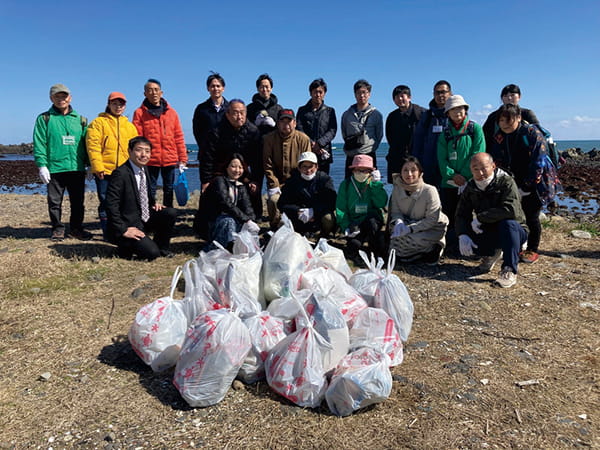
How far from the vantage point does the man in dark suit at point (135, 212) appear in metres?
5.60

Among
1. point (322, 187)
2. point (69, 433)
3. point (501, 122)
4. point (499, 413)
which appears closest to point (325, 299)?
point (499, 413)

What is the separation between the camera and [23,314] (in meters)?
4.13

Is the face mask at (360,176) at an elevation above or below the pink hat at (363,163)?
below

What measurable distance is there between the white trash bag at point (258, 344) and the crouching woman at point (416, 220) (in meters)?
3.02

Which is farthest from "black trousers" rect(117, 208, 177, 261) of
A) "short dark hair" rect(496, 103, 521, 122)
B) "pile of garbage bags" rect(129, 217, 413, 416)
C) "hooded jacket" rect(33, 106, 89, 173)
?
"short dark hair" rect(496, 103, 521, 122)

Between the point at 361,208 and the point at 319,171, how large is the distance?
937mm

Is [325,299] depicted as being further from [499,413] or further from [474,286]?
[474,286]

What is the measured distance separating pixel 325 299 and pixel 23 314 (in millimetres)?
3008

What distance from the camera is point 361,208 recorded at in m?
6.13

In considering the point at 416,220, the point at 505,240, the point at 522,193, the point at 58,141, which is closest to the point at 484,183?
the point at 505,240

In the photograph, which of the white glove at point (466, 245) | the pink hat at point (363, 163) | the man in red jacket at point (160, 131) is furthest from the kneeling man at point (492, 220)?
the man in red jacket at point (160, 131)

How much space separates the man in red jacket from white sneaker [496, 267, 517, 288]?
487cm

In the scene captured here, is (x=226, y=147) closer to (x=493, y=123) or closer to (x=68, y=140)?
(x=68, y=140)

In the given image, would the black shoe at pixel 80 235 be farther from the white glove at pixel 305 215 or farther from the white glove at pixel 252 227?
the white glove at pixel 305 215
